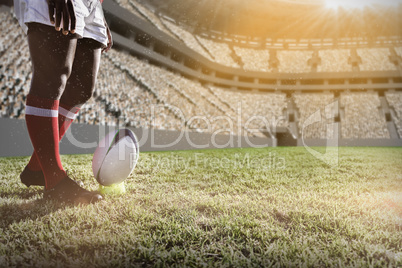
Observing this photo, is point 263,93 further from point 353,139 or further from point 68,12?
point 68,12

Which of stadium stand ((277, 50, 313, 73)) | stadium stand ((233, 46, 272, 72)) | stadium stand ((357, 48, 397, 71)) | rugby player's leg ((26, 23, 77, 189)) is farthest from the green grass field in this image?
stadium stand ((357, 48, 397, 71))

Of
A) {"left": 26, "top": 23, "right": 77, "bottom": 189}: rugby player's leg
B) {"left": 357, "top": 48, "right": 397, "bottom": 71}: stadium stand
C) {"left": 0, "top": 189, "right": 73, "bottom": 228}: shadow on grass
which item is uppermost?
{"left": 357, "top": 48, "right": 397, "bottom": 71}: stadium stand

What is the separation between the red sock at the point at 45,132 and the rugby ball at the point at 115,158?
315 millimetres

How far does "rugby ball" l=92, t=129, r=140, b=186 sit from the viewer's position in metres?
2.14

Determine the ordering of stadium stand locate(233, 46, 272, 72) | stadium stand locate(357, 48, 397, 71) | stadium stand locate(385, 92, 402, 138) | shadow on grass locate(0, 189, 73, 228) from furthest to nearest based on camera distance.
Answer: stadium stand locate(233, 46, 272, 72), stadium stand locate(357, 48, 397, 71), stadium stand locate(385, 92, 402, 138), shadow on grass locate(0, 189, 73, 228)

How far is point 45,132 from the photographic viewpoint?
189 cm

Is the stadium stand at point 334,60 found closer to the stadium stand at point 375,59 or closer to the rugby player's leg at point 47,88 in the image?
the stadium stand at point 375,59

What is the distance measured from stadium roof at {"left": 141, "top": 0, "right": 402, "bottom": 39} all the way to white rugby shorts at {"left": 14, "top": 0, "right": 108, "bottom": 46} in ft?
95.8

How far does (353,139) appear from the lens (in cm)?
2141

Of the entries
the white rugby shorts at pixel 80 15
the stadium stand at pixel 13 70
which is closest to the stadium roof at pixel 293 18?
the stadium stand at pixel 13 70

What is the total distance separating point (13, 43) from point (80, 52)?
881 cm

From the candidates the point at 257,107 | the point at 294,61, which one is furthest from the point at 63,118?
the point at 294,61

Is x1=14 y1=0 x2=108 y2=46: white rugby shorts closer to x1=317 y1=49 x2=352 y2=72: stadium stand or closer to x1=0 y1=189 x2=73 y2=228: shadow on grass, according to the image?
x1=0 y1=189 x2=73 y2=228: shadow on grass

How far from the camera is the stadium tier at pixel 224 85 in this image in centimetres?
1040
